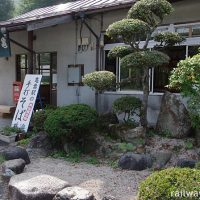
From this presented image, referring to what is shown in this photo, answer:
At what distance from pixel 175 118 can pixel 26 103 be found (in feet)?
15.2

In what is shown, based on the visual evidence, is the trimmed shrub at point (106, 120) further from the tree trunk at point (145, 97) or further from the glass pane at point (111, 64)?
the glass pane at point (111, 64)

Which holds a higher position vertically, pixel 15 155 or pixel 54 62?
pixel 54 62

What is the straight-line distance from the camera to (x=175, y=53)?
31.3 ft

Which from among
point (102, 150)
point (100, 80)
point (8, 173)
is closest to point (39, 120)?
point (102, 150)

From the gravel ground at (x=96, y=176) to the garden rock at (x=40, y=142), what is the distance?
0.79m

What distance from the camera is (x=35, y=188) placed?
508 cm

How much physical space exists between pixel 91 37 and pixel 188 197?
844 cm

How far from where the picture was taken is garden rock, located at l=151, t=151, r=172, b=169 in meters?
7.08

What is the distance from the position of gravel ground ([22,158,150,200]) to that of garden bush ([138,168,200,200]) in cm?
136

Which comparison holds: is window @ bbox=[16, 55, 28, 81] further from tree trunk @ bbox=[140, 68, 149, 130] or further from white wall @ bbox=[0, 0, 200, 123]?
tree trunk @ bbox=[140, 68, 149, 130]

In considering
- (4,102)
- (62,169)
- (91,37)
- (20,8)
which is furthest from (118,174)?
(20,8)

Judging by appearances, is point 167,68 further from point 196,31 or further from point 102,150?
point 102,150

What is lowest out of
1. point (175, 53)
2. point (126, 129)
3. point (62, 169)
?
point (62, 169)

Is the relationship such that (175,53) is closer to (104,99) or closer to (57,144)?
→ (104,99)
